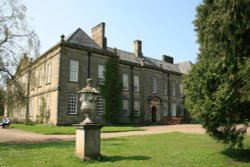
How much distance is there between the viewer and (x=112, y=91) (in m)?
30.6

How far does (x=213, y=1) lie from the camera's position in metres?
9.62

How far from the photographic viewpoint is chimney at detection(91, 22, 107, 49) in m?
31.4

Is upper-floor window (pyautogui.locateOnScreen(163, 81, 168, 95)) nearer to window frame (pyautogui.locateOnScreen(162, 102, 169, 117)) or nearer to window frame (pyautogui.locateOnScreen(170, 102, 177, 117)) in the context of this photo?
window frame (pyautogui.locateOnScreen(162, 102, 169, 117))

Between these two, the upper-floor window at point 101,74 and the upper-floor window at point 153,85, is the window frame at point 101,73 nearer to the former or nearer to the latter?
the upper-floor window at point 101,74

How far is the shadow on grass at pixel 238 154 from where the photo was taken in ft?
30.3

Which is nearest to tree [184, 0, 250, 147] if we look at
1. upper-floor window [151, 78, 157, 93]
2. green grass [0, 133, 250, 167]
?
green grass [0, 133, 250, 167]

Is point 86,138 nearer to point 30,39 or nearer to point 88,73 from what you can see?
point 30,39

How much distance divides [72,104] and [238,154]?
20.1 meters

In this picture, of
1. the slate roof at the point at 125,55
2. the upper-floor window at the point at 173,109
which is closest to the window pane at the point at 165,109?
the upper-floor window at the point at 173,109

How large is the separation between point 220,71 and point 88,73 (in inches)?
A: 843

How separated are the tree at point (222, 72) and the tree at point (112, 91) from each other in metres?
19.6

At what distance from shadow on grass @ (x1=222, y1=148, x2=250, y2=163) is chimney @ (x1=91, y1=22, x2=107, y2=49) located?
75.1ft

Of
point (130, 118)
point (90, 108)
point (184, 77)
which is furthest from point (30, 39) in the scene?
point (130, 118)

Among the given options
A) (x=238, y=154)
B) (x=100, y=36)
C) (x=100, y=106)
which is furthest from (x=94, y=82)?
(x=238, y=154)
